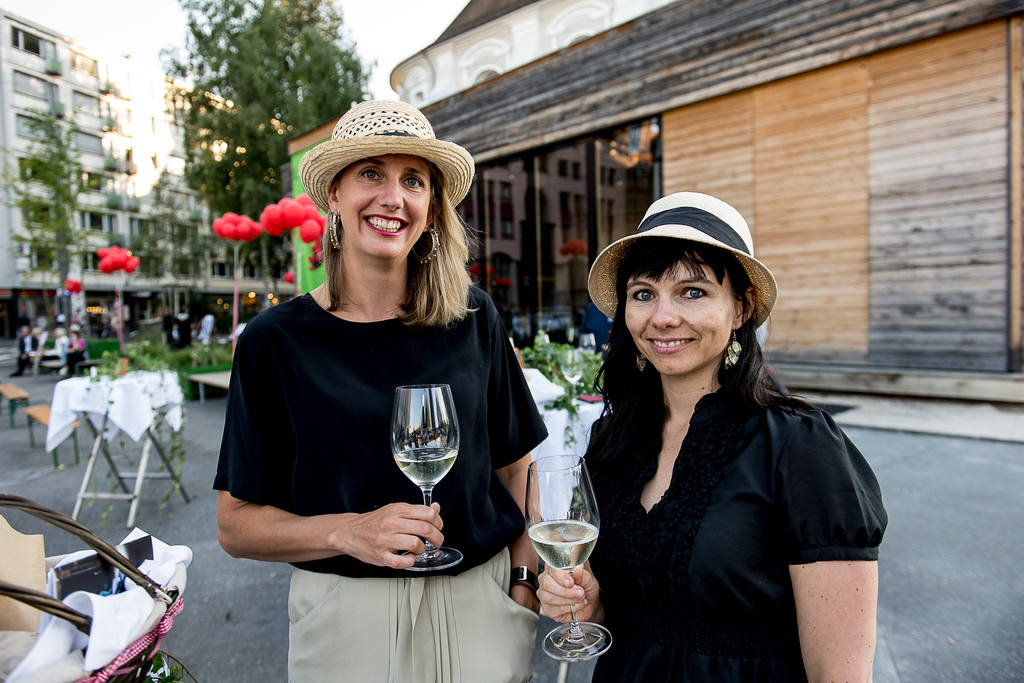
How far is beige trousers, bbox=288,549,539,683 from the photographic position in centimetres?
132

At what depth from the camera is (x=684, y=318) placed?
1.38 metres

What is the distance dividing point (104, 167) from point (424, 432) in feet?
162

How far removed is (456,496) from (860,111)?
834 cm

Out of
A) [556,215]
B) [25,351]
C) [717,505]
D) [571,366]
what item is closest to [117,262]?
[25,351]

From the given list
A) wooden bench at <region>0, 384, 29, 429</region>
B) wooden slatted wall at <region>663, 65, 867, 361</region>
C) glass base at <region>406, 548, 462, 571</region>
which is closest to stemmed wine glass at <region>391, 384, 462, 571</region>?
glass base at <region>406, 548, 462, 571</region>

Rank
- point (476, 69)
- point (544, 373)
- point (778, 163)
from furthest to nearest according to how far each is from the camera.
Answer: point (476, 69) < point (778, 163) < point (544, 373)

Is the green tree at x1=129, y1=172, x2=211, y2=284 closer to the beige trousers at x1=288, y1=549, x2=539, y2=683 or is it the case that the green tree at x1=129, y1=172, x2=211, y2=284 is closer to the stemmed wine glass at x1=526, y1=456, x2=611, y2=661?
the beige trousers at x1=288, y1=549, x2=539, y2=683

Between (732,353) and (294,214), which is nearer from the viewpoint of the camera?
(732,353)

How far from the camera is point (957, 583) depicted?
126 inches

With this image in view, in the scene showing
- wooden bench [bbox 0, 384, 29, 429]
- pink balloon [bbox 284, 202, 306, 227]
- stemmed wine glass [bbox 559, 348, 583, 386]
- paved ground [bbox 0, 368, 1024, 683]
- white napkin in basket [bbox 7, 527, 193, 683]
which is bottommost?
paved ground [bbox 0, 368, 1024, 683]

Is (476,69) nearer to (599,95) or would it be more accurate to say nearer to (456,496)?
(599,95)

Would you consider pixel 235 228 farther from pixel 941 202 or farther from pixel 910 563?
pixel 941 202

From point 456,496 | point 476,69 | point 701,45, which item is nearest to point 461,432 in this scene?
point 456,496

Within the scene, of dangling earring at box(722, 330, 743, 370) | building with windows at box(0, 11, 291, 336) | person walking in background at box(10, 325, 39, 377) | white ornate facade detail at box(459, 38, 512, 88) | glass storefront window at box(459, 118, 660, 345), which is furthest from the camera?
building with windows at box(0, 11, 291, 336)
